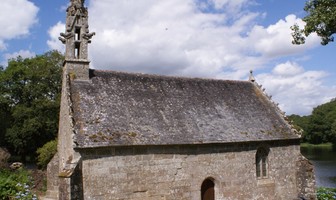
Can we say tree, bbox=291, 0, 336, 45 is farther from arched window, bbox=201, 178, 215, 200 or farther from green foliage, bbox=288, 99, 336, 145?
green foliage, bbox=288, 99, 336, 145

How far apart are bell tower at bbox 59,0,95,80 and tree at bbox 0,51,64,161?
2362cm

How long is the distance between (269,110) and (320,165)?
1088 inches

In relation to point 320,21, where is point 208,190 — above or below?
below

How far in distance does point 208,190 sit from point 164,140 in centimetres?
373

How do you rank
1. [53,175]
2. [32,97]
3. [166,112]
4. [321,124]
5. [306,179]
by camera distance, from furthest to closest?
[321,124]
[32,97]
[306,179]
[53,175]
[166,112]

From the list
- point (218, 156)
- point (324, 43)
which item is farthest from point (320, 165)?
point (324, 43)

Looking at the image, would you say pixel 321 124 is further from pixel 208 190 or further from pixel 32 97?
pixel 208 190

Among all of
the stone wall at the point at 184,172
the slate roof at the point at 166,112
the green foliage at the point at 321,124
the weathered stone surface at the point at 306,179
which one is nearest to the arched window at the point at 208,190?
the stone wall at the point at 184,172

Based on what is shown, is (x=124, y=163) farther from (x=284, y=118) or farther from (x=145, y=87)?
(x=284, y=118)

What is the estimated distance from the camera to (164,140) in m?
16.5

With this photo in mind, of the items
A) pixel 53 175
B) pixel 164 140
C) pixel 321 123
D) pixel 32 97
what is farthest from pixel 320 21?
pixel 321 123

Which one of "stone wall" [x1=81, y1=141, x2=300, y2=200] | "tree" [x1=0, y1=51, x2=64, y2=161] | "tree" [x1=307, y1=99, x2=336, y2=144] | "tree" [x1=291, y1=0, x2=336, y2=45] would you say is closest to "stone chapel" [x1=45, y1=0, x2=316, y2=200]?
"stone wall" [x1=81, y1=141, x2=300, y2=200]

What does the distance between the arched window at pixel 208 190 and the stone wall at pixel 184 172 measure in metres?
0.21

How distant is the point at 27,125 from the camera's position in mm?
40219
